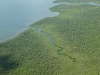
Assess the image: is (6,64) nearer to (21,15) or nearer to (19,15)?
(21,15)

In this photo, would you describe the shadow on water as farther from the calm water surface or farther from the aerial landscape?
the calm water surface

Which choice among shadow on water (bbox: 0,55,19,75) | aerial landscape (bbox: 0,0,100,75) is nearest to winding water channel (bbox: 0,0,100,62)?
aerial landscape (bbox: 0,0,100,75)

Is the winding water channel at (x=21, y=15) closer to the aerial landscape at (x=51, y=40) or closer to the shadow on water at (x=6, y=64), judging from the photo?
the aerial landscape at (x=51, y=40)

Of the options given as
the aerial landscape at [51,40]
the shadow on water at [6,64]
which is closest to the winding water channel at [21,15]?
the aerial landscape at [51,40]

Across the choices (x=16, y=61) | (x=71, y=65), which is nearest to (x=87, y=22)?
(x=71, y=65)

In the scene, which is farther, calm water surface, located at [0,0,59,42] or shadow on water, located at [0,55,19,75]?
calm water surface, located at [0,0,59,42]

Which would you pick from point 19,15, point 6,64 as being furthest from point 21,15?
point 6,64

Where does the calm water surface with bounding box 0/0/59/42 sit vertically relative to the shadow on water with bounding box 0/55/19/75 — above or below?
above
